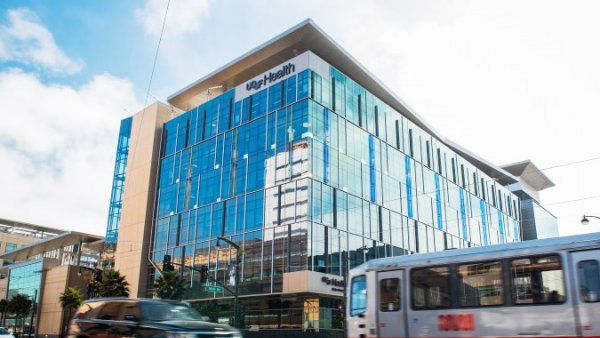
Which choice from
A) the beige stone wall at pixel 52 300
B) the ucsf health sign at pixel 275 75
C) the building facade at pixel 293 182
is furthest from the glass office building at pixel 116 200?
the ucsf health sign at pixel 275 75

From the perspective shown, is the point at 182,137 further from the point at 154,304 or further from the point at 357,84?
the point at 154,304

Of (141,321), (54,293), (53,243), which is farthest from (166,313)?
(53,243)

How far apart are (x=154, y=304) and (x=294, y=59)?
43.2 meters

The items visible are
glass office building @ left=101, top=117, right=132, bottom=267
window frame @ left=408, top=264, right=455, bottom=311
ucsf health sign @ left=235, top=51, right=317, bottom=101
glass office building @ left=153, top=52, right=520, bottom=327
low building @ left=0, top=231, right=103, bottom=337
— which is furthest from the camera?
low building @ left=0, top=231, right=103, bottom=337

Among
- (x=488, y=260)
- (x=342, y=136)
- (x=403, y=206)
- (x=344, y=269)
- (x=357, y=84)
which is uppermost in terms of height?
(x=357, y=84)

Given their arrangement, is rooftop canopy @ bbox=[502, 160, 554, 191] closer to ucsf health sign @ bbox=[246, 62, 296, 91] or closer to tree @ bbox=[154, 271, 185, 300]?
ucsf health sign @ bbox=[246, 62, 296, 91]

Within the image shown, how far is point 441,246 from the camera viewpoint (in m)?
67.2

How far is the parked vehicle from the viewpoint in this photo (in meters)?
12.6

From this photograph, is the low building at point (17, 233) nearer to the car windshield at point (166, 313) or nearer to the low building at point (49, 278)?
the low building at point (49, 278)

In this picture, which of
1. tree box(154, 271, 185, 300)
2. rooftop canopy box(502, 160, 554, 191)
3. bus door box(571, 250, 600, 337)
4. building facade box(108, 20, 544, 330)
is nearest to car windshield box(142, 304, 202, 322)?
bus door box(571, 250, 600, 337)

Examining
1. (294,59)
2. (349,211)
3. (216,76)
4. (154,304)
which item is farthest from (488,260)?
(216,76)

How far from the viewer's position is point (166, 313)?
13.2 m

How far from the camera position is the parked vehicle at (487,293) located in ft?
41.4

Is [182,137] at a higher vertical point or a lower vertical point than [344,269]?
higher
